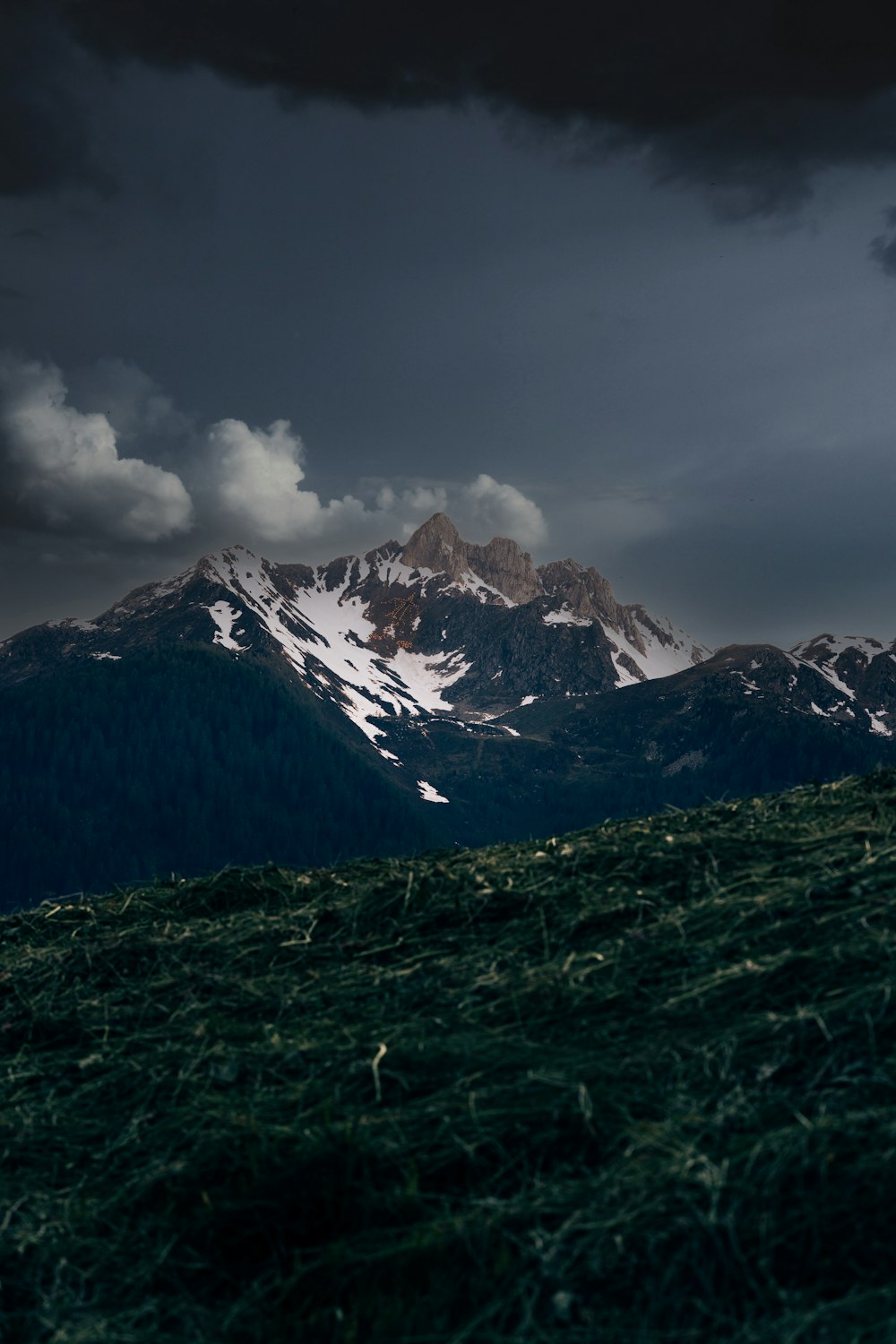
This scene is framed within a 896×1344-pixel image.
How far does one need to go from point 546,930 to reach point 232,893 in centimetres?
332

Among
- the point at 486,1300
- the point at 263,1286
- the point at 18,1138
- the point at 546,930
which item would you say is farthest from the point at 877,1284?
the point at 18,1138

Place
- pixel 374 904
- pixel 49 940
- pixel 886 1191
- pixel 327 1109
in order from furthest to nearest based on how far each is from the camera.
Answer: pixel 49 940 < pixel 374 904 < pixel 327 1109 < pixel 886 1191

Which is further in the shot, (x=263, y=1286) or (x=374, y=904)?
(x=374, y=904)

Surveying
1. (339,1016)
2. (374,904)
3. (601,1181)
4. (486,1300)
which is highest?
(374,904)

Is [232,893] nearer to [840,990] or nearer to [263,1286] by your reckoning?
[263,1286]

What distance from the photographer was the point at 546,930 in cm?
607

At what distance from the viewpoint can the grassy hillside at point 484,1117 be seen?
11.5 ft

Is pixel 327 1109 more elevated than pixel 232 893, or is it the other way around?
pixel 232 893

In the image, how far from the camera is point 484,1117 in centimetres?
433

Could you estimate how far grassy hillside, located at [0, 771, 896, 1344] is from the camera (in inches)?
137

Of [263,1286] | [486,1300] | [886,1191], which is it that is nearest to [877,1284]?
[886,1191]

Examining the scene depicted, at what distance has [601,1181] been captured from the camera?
12.5ft

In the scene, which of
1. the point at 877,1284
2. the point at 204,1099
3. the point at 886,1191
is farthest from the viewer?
the point at 204,1099

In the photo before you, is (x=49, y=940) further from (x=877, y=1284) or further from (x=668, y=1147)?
(x=877, y=1284)
